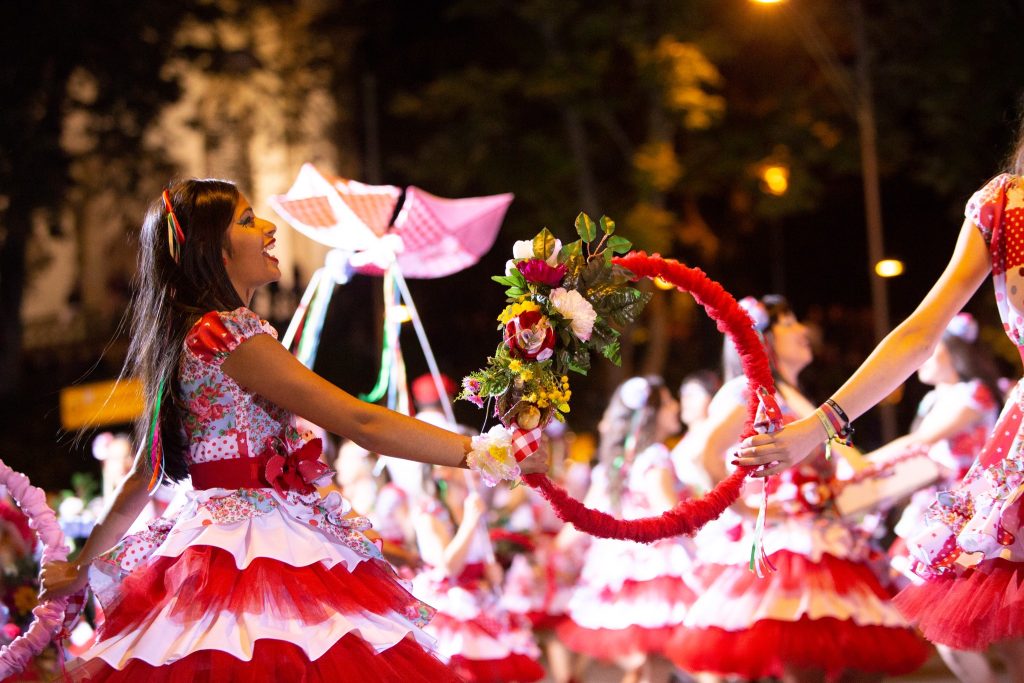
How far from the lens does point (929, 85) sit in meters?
17.4

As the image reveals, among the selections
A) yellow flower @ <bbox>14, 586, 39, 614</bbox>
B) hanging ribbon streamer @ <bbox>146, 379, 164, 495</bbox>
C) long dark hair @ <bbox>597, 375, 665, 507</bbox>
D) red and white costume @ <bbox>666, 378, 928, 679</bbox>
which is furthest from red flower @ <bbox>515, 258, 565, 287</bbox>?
long dark hair @ <bbox>597, 375, 665, 507</bbox>

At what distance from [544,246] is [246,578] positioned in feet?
4.51

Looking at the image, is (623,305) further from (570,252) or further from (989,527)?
(989,527)

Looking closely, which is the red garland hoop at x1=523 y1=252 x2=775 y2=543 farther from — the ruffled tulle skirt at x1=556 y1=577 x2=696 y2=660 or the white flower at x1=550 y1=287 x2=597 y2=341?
the ruffled tulle skirt at x1=556 y1=577 x2=696 y2=660

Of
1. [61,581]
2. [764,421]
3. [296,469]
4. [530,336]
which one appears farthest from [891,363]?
[61,581]

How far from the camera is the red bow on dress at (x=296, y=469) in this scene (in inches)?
147

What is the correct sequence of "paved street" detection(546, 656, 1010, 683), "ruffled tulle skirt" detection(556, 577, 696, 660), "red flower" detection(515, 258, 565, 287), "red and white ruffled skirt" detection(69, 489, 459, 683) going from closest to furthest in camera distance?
"red and white ruffled skirt" detection(69, 489, 459, 683) → "red flower" detection(515, 258, 565, 287) → "ruffled tulle skirt" detection(556, 577, 696, 660) → "paved street" detection(546, 656, 1010, 683)

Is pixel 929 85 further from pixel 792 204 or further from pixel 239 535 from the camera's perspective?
pixel 239 535

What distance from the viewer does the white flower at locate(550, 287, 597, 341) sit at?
400 centimetres

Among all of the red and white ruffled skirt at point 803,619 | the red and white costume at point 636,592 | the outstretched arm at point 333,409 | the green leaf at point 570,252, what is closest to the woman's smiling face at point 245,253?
the outstretched arm at point 333,409

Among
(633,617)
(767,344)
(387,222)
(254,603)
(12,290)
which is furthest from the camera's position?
(12,290)

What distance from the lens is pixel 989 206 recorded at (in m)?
3.77

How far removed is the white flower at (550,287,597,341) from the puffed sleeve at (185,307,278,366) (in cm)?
88

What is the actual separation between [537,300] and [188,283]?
1078mm
